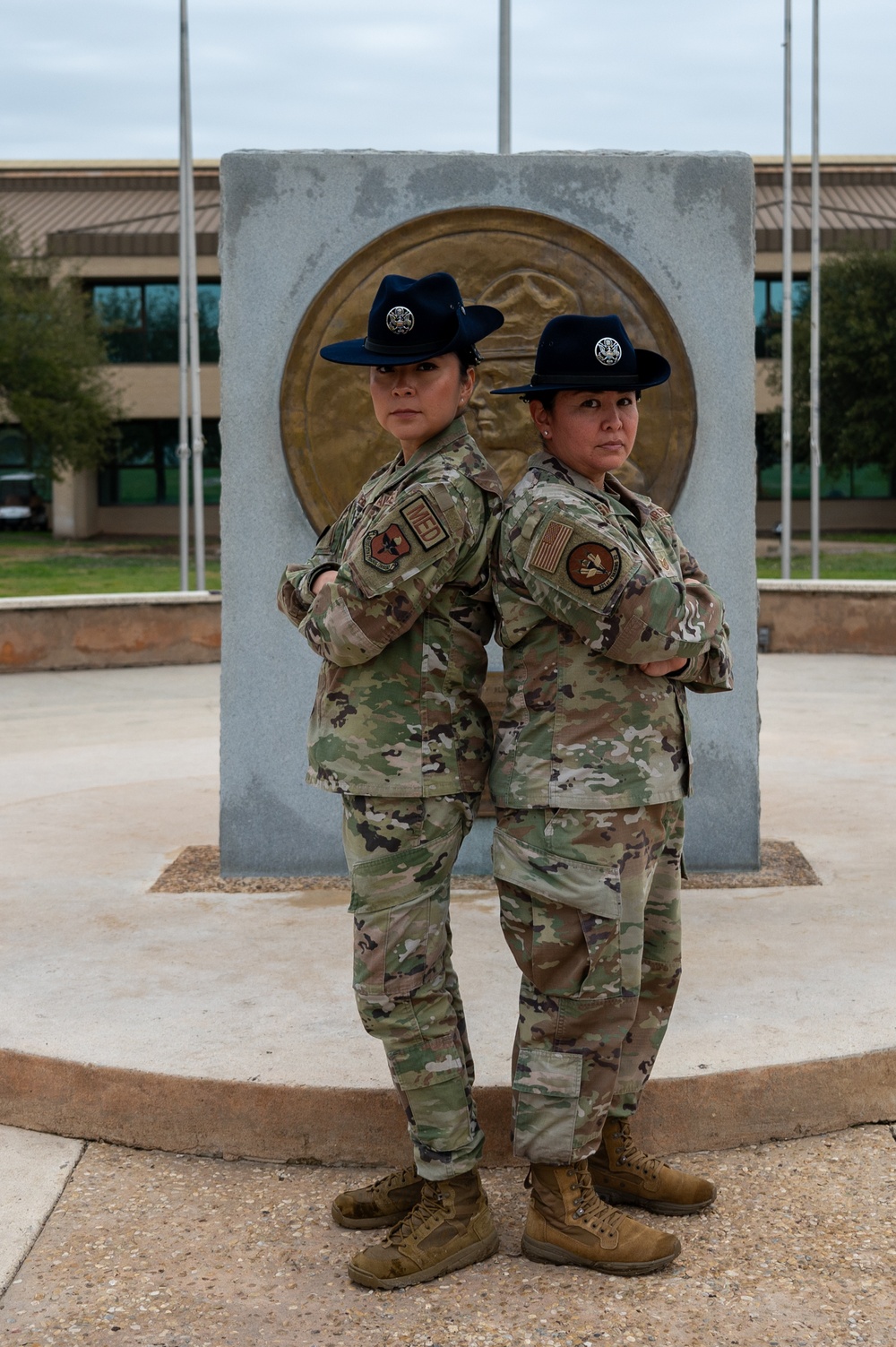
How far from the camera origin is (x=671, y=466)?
5457 millimetres

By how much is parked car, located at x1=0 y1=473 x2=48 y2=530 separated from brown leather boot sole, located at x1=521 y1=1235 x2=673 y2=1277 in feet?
126

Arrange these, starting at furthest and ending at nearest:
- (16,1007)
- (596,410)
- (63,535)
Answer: (63,535), (16,1007), (596,410)

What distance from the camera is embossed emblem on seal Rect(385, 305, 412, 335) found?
287cm

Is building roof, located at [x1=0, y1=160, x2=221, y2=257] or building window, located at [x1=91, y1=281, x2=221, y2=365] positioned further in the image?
building window, located at [x1=91, y1=281, x2=221, y2=365]

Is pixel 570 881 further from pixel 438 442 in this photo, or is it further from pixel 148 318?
pixel 148 318

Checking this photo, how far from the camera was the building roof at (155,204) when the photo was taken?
3384 centimetres

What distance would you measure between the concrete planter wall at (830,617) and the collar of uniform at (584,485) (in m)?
10.1

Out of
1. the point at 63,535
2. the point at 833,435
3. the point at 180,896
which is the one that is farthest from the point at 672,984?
the point at 63,535

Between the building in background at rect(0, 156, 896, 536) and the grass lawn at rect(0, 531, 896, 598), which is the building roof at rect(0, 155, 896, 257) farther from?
the grass lawn at rect(0, 531, 896, 598)

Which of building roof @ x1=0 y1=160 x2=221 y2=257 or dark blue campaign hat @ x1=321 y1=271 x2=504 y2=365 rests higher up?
building roof @ x1=0 y1=160 x2=221 y2=257

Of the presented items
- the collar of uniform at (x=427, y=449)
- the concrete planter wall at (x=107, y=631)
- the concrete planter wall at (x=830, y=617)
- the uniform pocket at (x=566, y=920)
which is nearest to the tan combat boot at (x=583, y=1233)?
the uniform pocket at (x=566, y=920)

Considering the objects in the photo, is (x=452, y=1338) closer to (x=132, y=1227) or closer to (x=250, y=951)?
(x=132, y=1227)

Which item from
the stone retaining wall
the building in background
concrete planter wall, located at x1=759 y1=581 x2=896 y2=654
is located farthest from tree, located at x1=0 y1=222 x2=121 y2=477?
concrete planter wall, located at x1=759 y1=581 x2=896 y2=654

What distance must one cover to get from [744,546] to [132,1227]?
3321mm
